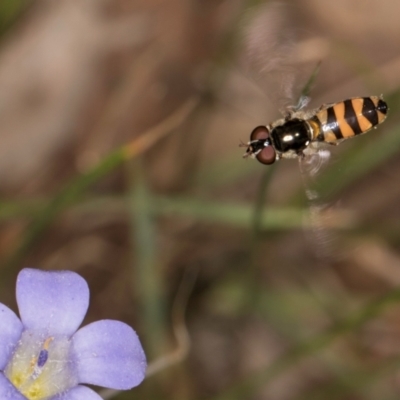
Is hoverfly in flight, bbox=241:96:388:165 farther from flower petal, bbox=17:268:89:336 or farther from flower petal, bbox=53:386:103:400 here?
flower petal, bbox=53:386:103:400

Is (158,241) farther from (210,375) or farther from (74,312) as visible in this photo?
(74,312)

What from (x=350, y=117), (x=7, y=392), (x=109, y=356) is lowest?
(x=7, y=392)

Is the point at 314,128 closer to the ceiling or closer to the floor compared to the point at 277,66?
closer to the floor

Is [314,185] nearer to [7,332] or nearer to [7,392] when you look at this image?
[7,332]

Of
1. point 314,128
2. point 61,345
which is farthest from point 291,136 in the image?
point 61,345

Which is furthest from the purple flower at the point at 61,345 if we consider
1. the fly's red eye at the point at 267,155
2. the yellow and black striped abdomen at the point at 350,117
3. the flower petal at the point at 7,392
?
the yellow and black striped abdomen at the point at 350,117

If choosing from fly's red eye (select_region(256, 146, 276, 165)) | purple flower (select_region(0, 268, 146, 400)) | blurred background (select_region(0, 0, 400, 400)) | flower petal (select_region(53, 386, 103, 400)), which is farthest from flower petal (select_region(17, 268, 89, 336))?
blurred background (select_region(0, 0, 400, 400))

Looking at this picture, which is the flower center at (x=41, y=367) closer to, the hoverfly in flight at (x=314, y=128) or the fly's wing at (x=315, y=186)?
the hoverfly in flight at (x=314, y=128)
